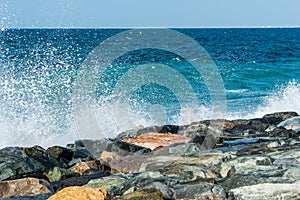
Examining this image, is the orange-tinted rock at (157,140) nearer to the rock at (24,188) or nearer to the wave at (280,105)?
the rock at (24,188)

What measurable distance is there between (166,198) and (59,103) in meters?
11.0

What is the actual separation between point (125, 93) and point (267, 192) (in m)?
12.8

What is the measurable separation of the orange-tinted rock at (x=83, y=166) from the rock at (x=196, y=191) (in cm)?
175

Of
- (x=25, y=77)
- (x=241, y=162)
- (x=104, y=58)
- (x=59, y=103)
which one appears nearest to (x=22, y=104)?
(x=59, y=103)

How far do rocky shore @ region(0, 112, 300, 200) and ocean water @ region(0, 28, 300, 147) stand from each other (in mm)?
3304

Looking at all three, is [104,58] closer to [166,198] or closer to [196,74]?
[196,74]

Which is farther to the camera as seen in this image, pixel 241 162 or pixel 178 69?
pixel 178 69

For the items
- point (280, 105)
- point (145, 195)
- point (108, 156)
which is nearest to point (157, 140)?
point (108, 156)

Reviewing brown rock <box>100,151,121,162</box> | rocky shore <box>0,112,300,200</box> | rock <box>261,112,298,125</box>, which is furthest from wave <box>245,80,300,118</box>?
brown rock <box>100,151,121,162</box>

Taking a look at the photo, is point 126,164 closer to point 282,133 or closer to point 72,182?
point 72,182

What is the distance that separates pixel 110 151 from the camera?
6781 mm

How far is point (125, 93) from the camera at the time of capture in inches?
652

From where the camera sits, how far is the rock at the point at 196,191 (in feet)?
12.7

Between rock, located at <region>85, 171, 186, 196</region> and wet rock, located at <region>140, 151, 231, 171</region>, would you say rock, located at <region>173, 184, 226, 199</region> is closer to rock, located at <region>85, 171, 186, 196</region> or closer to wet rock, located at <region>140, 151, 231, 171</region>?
rock, located at <region>85, 171, 186, 196</region>
